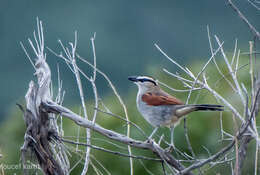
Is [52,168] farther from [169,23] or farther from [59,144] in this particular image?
[169,23]

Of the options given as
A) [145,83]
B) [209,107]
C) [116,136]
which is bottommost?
[116,136]

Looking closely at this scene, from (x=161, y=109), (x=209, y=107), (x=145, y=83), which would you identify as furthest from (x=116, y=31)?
(x=209, y=107)

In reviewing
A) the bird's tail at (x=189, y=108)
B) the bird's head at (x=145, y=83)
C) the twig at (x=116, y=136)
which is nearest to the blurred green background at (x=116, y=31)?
the bird's head at (x=145, y=83)

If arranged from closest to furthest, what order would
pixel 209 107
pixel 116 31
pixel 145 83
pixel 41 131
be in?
pixel 41 131 → pixel 209 107 → pixel 145 83 → pixel 116 31

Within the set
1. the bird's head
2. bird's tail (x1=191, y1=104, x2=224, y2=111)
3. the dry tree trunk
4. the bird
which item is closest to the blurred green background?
the bird's head

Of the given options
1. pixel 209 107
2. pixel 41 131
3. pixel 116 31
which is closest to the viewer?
pixel 41 131

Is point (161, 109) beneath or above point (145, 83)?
beneath

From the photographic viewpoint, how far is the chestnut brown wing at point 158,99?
16.6ft

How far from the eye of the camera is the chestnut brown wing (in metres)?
5.07

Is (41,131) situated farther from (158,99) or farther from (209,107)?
(158,99)

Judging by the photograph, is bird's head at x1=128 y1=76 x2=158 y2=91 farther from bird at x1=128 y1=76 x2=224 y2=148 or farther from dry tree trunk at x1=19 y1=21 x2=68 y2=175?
dry tree trunk at x1=19 y1=21 x2=68 y2=175

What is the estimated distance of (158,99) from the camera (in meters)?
5.23

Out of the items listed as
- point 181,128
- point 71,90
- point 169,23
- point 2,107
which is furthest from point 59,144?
point 169,23

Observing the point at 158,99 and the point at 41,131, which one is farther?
the point at 158,99
